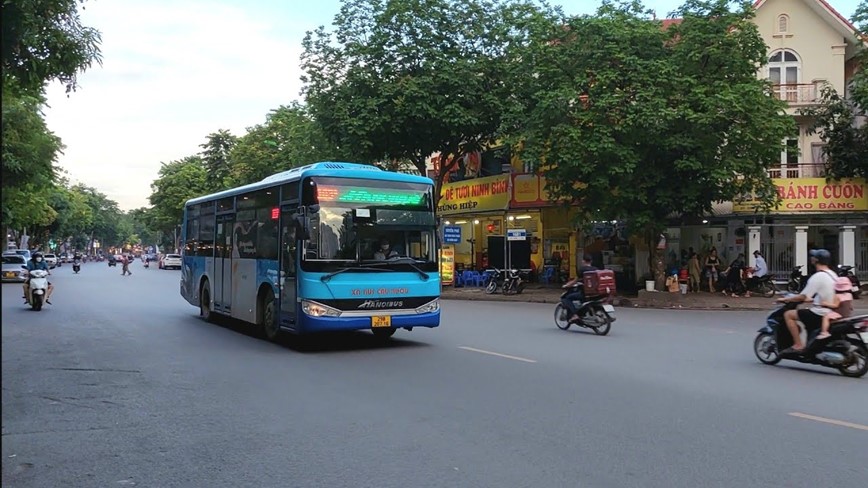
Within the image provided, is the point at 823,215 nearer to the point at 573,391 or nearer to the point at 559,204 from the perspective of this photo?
the point at 559,204

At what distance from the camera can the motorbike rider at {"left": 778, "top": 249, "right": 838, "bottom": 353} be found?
9.68 metres

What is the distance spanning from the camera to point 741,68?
73.4 ft

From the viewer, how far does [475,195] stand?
110ft

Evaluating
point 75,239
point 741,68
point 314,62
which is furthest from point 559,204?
point 75,239

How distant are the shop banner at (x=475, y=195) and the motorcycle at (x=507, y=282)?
13.4 feet

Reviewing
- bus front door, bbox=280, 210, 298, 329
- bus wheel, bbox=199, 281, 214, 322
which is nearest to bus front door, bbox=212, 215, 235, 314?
bus wheel, bbox=199, 281, 214, 322

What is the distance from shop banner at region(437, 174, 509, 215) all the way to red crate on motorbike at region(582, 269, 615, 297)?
1684 centimetres

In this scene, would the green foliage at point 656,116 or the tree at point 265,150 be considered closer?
the green foliage at point 656,116

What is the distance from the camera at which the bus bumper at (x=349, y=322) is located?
11.0m

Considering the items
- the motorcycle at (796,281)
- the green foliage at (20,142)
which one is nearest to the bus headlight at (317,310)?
the green foliage at (20,142)

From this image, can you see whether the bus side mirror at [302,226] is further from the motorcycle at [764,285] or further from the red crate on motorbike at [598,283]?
the motorcycle at [764,285]

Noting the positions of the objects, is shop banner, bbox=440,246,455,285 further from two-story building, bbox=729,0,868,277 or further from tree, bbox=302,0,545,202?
two-story building, bbox=729,0,868,277

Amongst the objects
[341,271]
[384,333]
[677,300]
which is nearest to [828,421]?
[341,271]

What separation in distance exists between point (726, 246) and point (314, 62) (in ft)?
58.6
